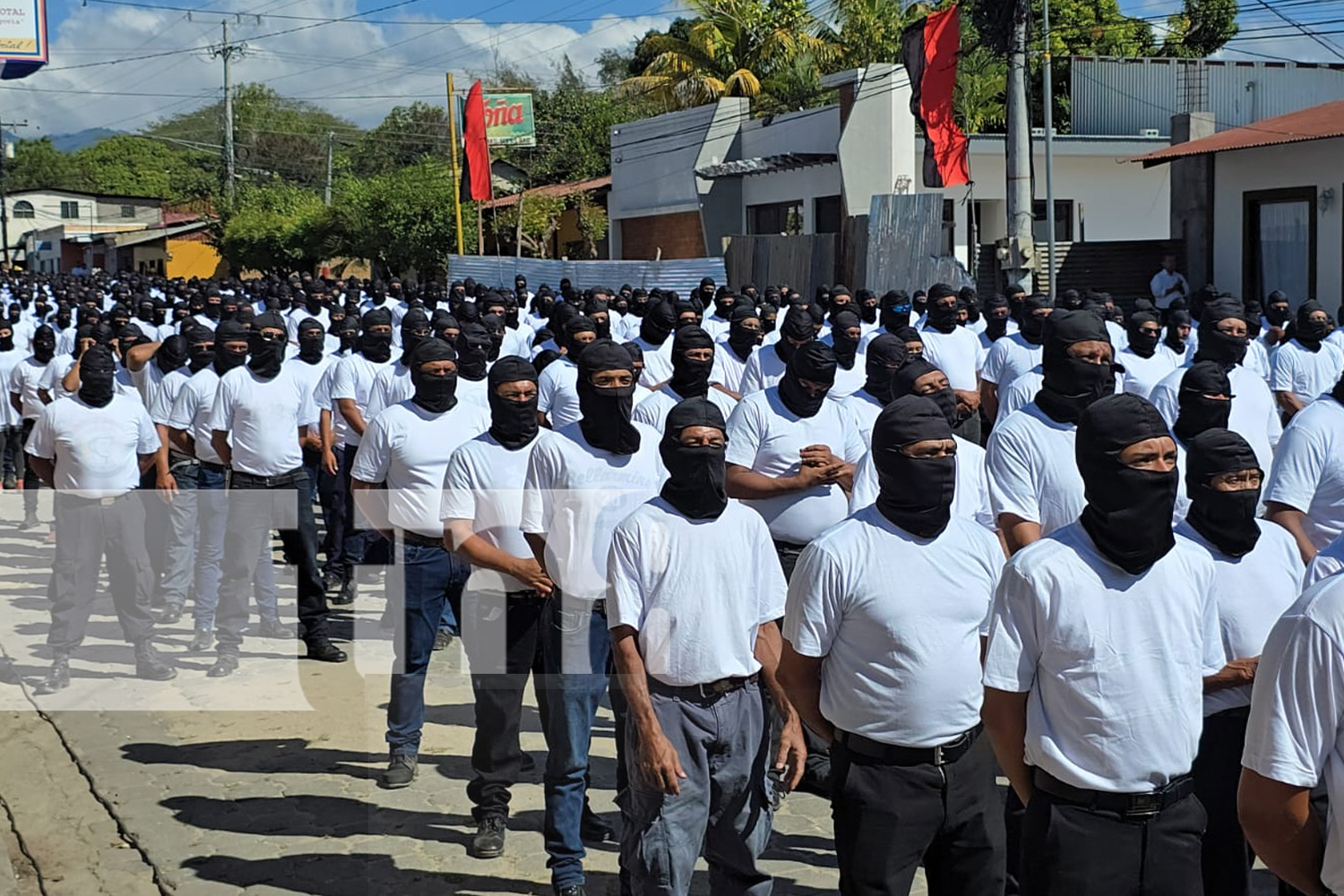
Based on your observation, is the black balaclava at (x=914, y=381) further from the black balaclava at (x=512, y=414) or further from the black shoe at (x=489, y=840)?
the black shoe at (x=489, y=840)

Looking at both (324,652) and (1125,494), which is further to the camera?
(324,652)

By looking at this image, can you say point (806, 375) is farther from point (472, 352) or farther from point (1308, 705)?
point (1308, 705)

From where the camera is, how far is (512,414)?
611 centimetres

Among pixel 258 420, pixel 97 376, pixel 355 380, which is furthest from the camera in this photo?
pixel 355 380

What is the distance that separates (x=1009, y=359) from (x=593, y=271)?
19883 mm

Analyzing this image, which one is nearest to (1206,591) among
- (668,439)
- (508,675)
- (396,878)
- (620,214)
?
(668,439)

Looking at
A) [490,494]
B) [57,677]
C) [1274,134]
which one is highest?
[1274,134]

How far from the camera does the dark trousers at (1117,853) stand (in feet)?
11.8

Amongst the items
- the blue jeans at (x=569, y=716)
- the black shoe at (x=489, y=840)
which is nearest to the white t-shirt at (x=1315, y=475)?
the blue jeans at (x=569, y=716)

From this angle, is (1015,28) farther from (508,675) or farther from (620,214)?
(620,214)

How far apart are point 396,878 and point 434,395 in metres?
2.34

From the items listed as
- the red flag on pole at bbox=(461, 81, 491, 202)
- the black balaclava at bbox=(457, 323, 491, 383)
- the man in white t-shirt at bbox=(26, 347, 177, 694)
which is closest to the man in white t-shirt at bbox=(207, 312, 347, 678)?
the man in white t-shirt at bbox=(26, 347, 177, 694)

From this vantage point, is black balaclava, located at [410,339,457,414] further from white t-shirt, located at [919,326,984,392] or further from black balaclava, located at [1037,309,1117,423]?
white t-shirt, located at [919,326,984,392]

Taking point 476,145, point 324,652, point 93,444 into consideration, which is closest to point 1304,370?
point 324,652
